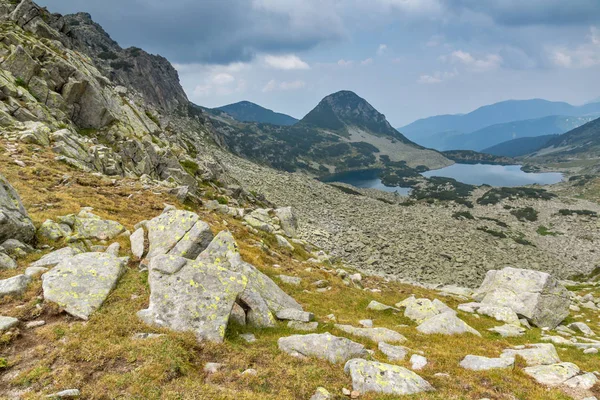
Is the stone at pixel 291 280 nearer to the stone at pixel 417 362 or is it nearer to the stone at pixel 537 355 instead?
the stone at pixel 417 362

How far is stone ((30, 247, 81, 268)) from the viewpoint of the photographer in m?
12.2

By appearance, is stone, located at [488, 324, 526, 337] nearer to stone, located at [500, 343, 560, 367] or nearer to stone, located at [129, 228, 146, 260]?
stone, located at [500, 343, 560, 367]

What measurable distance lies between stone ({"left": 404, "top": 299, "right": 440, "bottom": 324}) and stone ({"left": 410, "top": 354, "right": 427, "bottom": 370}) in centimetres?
710

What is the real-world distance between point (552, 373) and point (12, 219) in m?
21.5

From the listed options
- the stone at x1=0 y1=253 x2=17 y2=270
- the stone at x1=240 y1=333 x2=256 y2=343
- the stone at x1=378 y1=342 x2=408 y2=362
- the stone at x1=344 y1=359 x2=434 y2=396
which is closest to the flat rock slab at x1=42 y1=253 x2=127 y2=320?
the stone at x1=0 y1=253 x2=17 y2=270

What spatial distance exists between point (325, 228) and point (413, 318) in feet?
170

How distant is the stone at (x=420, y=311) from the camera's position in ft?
58.4

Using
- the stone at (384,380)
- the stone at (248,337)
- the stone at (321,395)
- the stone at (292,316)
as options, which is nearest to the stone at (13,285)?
the stone at (248,337)

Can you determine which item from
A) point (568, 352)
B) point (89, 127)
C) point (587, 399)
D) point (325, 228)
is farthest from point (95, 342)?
point (325, 228)

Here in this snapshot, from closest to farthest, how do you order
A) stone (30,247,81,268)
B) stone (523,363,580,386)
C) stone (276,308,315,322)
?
stone (523,363,580,386), stone (30,247,81,268), stone (276,308,315,322)

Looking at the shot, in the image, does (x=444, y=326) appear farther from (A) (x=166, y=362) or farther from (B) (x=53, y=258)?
(B) (x=53, y=258)

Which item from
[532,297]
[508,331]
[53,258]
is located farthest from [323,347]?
[532,297]

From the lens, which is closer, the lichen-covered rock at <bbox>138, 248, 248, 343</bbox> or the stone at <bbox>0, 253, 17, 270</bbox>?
the lichen-covered rock at <bbox>138, 248, 248, 343</bbox>

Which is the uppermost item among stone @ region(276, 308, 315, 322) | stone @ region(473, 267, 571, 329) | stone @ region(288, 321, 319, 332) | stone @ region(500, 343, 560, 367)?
stone @ region(276, 308, 315, 322)
